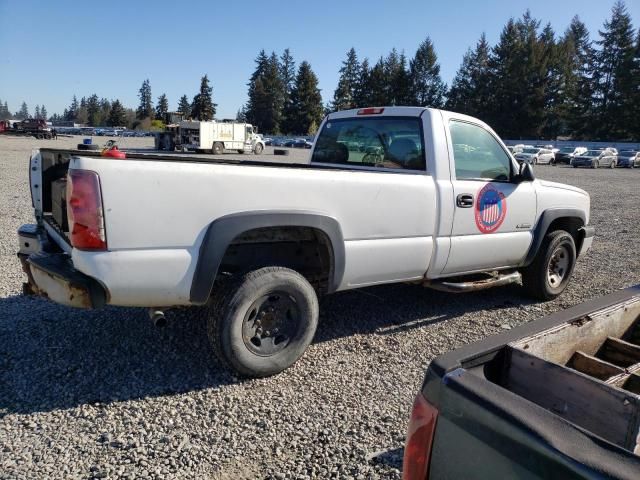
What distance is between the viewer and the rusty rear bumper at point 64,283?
285 centimetres

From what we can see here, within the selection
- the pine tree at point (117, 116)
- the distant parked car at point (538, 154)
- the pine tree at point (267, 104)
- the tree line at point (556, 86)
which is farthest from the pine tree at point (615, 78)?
the pine tree at point (117, 116)

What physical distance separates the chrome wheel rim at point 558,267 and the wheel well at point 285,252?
10.1 feet

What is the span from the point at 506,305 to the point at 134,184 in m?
4.21

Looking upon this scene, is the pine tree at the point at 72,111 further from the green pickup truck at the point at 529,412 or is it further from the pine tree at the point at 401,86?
the green pickup truck at the point at 529,412

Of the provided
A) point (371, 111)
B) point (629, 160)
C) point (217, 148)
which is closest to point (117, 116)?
point (217, 148)

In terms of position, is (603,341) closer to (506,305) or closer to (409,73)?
(506,305)

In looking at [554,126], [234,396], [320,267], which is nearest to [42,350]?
[234,396]

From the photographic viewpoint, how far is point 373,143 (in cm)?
490

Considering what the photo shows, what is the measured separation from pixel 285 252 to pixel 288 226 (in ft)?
1.60

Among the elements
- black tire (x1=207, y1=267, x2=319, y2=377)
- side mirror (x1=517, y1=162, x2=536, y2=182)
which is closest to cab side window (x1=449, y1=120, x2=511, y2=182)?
side mirror (x1=517, y1=162, x2=536, y2=182)

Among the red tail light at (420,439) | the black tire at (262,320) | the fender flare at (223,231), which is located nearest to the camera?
the red tail light at (420,439)

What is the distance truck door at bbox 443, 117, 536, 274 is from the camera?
438cm

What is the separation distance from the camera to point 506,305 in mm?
5414

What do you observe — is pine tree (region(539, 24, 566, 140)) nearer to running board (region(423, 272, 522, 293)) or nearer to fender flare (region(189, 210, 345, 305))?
running board (region(423, 272, 522, 293))
